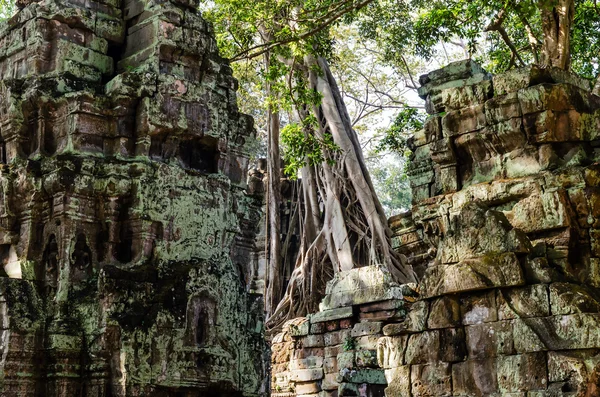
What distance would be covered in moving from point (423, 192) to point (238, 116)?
187 centimetres

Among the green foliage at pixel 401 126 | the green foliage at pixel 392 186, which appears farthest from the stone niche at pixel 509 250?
the green foliage at pixel 392 186

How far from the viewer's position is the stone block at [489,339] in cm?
471

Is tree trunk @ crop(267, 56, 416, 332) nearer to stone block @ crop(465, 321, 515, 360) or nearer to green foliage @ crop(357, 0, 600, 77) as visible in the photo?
green foliage @ crop(357, 0, 600, 77)

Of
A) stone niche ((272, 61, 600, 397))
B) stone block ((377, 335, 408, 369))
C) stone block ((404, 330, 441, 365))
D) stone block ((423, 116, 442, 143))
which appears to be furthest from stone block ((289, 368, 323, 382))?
stone block ((404, 330, 441, 365))

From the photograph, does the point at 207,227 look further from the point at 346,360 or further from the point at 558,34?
the point at 558,34

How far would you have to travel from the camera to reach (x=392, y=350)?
530 centimetres

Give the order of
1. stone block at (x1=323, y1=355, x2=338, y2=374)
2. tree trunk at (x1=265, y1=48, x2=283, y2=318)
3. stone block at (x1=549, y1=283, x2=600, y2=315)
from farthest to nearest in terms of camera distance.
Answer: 1. tree trunk at (x1=265, y1=48, x2=283, y2=318)
2. stone block at (x1=323, y1=355, x2=338, y2=374)
3. stone block at (x1=549, y1=283, x2=600, y2=315)

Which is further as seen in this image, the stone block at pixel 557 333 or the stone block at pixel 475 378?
the stone block at pixel 475 378

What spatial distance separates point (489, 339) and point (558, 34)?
5.64 metres

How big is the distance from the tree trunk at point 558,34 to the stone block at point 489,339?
16.5ft

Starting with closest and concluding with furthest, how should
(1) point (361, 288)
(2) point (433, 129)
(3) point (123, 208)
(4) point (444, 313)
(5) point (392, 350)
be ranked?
(4) point (444, 313) → (5) point (392, 350) → (2) point (433, 129) → (3) point (123, 208) → (1) point (361, 288)

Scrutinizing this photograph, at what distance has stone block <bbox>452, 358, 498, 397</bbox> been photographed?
4711 mm

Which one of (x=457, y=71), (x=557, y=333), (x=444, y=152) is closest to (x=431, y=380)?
(x=557, y=333)

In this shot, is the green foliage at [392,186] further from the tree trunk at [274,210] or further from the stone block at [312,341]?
the stone block at [312,341]
